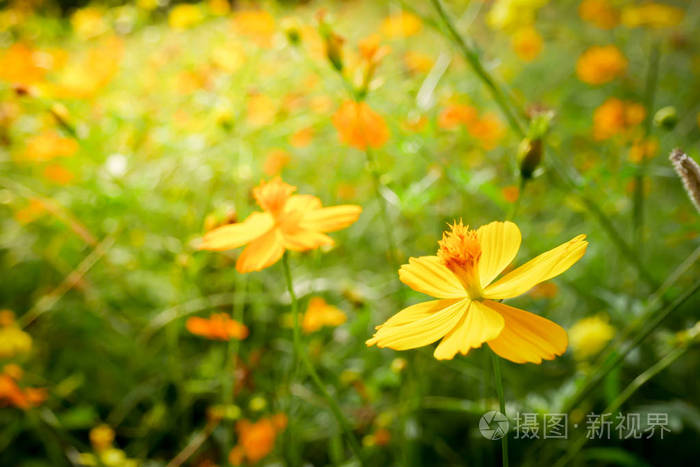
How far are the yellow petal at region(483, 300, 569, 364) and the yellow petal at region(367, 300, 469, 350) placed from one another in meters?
0.03

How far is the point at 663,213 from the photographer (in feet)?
3.79

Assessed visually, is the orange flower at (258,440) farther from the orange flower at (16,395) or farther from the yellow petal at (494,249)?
the yellow petal at (494,249)

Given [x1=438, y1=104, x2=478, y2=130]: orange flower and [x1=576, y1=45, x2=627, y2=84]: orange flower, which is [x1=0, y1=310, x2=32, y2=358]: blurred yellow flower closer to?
[x1=438, y1=104, x2=478, y2=130]: orange flower

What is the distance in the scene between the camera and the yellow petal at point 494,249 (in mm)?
387

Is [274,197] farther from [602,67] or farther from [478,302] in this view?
[602,67]

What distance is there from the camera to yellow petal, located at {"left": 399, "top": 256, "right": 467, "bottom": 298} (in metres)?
0.38

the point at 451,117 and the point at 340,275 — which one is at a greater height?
the point at 451,117

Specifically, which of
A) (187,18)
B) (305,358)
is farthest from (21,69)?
(305,358)

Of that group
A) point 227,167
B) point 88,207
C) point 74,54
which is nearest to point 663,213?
point 227,167

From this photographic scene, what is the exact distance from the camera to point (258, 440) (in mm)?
712

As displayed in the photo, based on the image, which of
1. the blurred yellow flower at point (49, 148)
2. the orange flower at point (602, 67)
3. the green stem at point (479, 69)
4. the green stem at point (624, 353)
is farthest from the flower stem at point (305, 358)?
the orange flower at point (602, 67)

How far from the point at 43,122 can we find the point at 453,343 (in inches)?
54.3

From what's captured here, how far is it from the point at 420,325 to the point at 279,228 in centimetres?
20

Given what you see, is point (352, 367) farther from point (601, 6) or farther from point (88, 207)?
point (601, 6)
